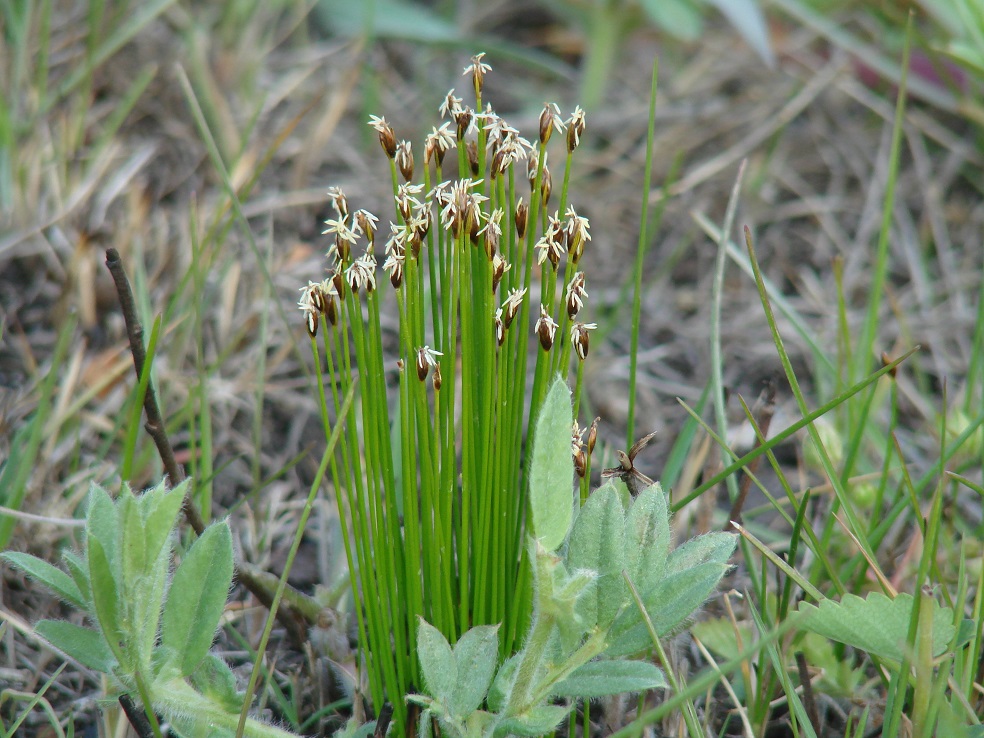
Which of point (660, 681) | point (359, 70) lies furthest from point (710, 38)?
point (660, 681)

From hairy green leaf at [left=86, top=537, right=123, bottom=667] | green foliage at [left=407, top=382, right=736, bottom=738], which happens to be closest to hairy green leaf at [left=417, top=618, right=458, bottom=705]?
green foliage at [left=407, top=382, right=736, bottom=738]

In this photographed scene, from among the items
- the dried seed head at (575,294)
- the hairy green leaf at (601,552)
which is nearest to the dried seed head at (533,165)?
the dried seed head at (575,294)

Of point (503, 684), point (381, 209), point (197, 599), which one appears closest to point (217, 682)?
point (197, 599)

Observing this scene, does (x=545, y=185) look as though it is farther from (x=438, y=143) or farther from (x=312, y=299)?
(x=312, y=299)

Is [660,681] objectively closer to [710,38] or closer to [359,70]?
[359,70]

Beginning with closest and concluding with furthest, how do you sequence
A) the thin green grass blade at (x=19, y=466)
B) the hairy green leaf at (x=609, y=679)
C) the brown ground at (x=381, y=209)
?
the hairy green leaf at (x=609, y=679), the thin green grass blade at (x=19, y=466), the brown ground at (x=381, y=209)

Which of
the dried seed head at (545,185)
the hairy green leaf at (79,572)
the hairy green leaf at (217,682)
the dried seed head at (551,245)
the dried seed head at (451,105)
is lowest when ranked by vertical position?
the hairy green leaf at (217,682)

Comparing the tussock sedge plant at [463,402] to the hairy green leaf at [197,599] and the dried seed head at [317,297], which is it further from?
the hairy green leaf at [197,599]
